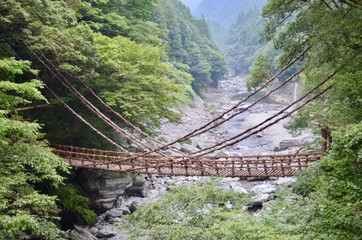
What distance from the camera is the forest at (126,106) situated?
333cm

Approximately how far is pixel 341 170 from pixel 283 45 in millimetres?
4975

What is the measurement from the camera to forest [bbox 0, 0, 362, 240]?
10.9 ft

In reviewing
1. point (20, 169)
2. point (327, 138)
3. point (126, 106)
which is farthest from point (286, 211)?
point (126, 106)

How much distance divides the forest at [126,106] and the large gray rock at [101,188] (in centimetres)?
52

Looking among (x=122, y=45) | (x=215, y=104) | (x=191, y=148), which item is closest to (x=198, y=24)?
(x=215, y=104)

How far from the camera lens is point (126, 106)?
25.5 feet

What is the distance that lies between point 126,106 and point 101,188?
84.9 inches

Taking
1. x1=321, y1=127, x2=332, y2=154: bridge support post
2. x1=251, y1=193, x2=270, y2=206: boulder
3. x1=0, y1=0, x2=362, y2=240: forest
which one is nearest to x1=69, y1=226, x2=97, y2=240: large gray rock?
x1=0, y1=0, x2=362, y2=240: forest

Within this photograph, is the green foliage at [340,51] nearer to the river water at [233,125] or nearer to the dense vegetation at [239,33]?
the river water at [233,125]

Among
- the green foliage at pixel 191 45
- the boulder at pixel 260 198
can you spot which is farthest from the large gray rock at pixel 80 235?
the green foliage at pixel 191 45

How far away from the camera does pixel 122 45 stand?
356 inches

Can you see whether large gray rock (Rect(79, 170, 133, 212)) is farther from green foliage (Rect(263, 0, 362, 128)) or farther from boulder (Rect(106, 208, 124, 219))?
green foliage (Rect(263, 0, 362, 128))

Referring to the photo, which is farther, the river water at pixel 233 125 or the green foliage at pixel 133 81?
the river water at pixel 233 125

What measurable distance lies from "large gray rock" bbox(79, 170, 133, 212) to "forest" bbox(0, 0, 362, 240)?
516 mm
